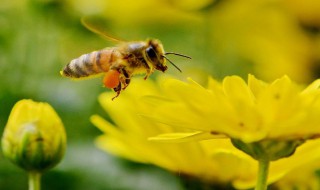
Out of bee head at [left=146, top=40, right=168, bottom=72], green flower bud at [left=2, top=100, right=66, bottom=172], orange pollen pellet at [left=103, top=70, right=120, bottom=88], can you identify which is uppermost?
bee head at [left=146, top=40, right=168, bottom=72]

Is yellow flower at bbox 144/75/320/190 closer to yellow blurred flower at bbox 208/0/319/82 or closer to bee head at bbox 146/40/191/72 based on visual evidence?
bee head at bbox 146/40/191/72

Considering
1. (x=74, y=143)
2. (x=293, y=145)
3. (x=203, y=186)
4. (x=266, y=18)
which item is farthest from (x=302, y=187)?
(x=266, y=18)

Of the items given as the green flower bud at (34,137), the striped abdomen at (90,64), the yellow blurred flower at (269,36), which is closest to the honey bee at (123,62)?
the striped abdomen at (90,64)

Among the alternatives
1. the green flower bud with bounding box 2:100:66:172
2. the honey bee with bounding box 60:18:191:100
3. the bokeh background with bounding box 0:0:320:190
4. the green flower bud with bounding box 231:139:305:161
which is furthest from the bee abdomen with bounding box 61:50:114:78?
the bokeh background with bounding box 0:0:320:190

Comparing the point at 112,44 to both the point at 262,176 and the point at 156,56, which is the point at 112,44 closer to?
the point at 156,56

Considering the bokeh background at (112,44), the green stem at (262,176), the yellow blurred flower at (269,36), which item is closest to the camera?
the green stem at (262,176)

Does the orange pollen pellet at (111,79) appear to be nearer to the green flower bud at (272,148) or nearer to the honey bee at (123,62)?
the honey bee at (123,62)

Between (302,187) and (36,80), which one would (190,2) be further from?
(302,187)

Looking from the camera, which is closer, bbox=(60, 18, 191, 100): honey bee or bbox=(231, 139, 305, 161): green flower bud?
bbox=(231, 139, 305, 161): green flower bud
